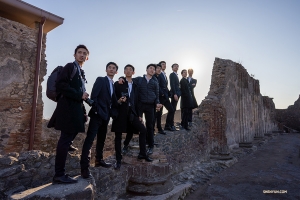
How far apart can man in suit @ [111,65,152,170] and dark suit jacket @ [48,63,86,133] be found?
3.77 feet

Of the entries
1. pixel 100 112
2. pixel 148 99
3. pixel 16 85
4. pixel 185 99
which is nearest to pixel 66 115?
pixel 100 112

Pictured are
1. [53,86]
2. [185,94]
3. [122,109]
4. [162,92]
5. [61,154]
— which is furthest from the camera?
[185,94]

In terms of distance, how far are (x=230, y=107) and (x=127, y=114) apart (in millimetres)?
Answer: 7848

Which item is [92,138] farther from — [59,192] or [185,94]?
[185,94]

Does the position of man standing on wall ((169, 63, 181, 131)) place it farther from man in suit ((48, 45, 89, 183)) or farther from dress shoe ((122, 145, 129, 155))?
man in suit ((48, 45, 89, 183))

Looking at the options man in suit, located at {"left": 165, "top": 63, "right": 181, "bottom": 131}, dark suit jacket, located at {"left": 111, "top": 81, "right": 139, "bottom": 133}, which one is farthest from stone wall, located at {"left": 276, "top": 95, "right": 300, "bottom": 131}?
dark suit jacket, located at {"left": 111, "top": 81, "right": 139, "bottom": 133}

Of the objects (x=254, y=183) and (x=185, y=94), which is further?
(x=185, y=94)

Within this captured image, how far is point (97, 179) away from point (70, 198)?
1.25 meters

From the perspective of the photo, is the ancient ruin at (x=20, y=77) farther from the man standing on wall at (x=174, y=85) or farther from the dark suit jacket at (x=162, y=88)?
the man standing on wall at (x=174, y=85)

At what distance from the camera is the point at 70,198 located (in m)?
2.38

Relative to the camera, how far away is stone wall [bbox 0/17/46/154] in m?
6.11

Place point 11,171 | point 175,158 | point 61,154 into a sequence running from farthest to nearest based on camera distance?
point 175,158, point 61,154, point 11,171

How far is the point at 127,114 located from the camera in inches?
170

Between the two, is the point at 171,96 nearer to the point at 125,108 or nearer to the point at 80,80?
the point at 125,108
